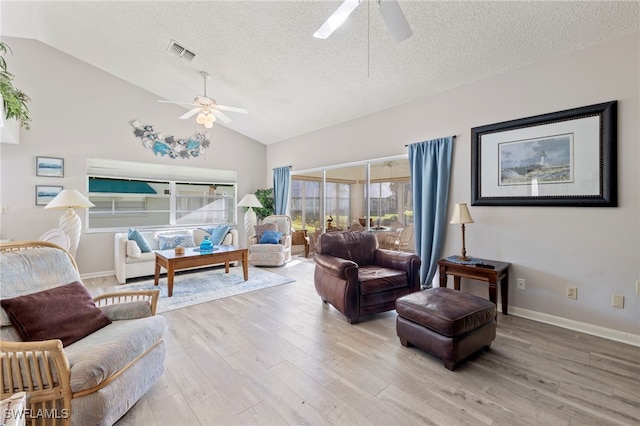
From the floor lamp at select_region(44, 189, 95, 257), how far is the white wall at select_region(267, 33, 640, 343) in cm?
489

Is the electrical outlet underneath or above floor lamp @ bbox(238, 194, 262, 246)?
underneath

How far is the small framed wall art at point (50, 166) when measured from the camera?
14.2 feet

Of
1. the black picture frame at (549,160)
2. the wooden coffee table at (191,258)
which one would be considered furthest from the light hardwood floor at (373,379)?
the black picture frame at (549,160)

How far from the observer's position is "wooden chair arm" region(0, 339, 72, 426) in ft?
4.25

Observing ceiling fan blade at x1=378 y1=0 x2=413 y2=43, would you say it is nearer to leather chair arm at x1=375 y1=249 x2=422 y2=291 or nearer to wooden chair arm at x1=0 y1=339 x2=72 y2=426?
leather chair arm at x1=375 y1=249 x2=422 y2=291

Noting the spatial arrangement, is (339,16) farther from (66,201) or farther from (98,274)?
(98,274)

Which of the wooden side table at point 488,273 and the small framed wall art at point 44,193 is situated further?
the small framed wall art at point 44,193

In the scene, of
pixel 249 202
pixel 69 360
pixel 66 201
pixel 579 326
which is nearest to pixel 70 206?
pixel 66 201

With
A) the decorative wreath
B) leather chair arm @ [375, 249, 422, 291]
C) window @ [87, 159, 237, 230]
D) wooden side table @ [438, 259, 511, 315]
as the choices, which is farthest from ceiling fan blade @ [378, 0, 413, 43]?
window @ [87, 159, 237, 230]

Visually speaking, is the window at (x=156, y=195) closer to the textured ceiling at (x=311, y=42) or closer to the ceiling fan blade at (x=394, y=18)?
the textured ceiling at (x=311, y=42)

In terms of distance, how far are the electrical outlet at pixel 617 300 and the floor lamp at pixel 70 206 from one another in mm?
6209

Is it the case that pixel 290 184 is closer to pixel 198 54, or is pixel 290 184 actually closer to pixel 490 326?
pixel 198 54

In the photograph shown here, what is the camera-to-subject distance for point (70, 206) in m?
3.82

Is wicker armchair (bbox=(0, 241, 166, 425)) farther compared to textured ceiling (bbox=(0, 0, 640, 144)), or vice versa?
textured ceiling (bbox=(0, 0, 640, 144))
